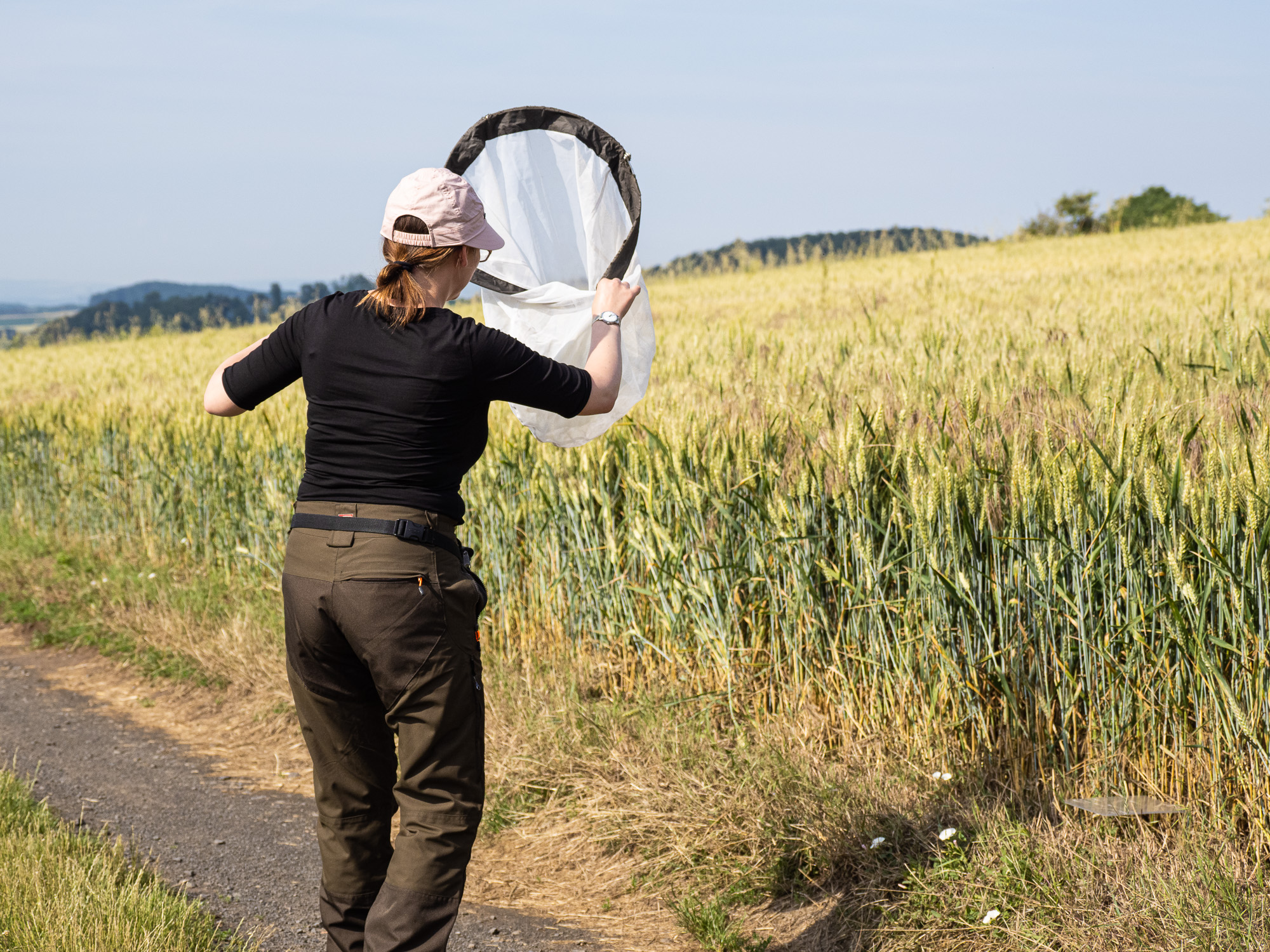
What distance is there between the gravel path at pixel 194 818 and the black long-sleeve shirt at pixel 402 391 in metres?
1.73

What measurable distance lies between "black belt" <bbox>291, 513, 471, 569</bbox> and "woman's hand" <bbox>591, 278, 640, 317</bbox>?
0.71 meters

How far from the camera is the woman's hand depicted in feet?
8.69

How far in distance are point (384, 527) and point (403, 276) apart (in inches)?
22.5

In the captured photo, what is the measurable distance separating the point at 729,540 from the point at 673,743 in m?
0.88

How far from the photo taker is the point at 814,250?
87.0 feet

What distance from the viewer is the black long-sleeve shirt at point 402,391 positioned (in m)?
2.30

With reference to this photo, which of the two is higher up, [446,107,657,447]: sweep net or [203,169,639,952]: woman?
[446,107,657,447]: sweep net

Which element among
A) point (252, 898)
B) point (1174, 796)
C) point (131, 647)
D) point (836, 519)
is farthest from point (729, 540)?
point (131, 647)

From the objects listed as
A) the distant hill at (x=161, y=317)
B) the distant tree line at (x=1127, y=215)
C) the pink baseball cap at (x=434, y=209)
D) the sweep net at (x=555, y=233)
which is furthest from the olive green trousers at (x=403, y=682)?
the distant tree line at (x=1127, y=215)

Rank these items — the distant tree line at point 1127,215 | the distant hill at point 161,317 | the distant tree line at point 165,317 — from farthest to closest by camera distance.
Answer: the distant tree line at point 1127,215
the distant hill at point 161,317
the distant tree line at point 165,317

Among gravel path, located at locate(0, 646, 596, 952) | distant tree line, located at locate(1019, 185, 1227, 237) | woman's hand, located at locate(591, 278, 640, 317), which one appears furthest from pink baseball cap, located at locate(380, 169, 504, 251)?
distant tree line, located at locate(1019, 185, 1227, 237)

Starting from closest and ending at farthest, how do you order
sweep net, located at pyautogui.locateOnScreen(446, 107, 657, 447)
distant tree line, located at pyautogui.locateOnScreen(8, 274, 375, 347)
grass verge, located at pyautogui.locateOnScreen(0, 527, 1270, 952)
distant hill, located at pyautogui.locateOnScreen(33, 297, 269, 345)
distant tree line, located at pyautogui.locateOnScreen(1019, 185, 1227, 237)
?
grass verge, located at pyautogui.locateOnScreen(0, 527, 1270, 952)
sweep net, located at pyautogui.locateOnScreen(446, 107, 657, 447)
distant tree line, located at pyautogui.locateOnScreen(8, 274, 375, 347)
distant hill, located at pyautogui.locateOnScreen(33, 297, 269, 345)
distant tree line, located at pyautogui.locateOnScreen(1019, 185, 1227, 237)

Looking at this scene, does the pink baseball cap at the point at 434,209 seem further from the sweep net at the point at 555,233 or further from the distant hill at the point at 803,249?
the distant hill at the point at 803,249

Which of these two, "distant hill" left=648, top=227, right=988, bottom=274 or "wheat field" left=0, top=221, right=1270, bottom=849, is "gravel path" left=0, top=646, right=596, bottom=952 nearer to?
"wheat field" left=0, top=221, right=1270, bottom=849
